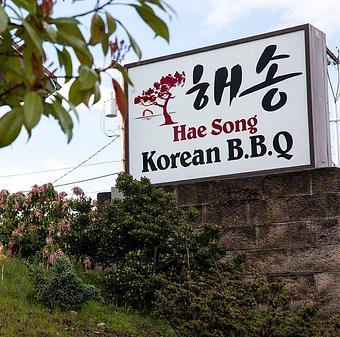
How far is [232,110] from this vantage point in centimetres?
1109

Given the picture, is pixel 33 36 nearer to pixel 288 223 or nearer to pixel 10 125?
pixel 10 125

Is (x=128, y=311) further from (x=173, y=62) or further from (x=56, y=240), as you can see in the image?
(x=173, y=62)

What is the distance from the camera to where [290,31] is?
10867 millimetres

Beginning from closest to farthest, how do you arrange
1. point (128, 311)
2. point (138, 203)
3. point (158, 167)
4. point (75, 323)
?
point (75, 323) → point (128, 311) → point (138, 203) → point (158, 167)

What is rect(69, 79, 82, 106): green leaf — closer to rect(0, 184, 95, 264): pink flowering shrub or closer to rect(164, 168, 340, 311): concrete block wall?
rect(164, 168, 340, 311): concrete block wall

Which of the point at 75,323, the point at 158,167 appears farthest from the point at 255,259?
the point at 75,323

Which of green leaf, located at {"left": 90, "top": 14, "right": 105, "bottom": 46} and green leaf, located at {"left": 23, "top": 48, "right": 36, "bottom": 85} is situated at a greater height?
green leaf, located at {"left": 90, "top": 14, "right": 105, "bottom": 46}

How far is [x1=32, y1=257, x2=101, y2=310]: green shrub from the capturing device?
8.84 meters

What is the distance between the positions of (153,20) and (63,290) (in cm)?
648

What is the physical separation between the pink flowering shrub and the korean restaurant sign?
121cm

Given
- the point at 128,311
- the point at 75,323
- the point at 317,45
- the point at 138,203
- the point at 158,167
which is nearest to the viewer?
the point at 75,323

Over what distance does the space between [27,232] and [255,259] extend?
133 inches

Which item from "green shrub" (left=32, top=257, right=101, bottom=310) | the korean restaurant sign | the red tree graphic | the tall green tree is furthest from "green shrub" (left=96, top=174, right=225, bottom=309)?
the tall green tree

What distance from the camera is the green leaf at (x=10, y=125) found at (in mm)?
2541
